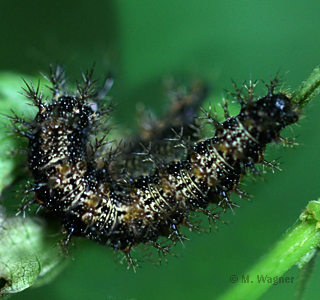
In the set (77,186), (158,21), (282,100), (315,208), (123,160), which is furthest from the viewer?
(158,21)

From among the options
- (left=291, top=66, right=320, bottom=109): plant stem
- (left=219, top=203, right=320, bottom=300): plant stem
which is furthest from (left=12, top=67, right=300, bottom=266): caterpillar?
(left=219, top=203, right=320, bottom=300): plant stem

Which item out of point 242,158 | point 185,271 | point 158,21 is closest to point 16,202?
point 185,271

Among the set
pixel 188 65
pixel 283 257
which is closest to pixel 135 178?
pixel 283 257

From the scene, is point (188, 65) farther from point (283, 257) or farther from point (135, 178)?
point (283, 257)

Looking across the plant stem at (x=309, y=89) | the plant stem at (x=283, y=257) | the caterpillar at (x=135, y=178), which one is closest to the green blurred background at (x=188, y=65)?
the plant stem at (x=283, y=257)

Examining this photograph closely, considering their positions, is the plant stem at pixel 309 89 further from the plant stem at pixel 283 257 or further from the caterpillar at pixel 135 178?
the plant stem at pixel 283 257

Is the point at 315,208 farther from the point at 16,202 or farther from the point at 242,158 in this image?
the point at 16,202
